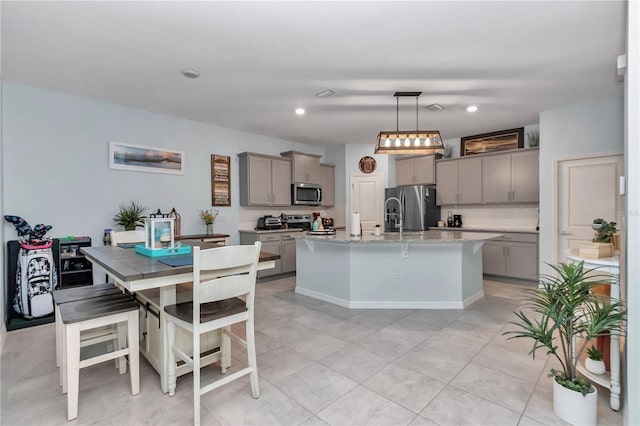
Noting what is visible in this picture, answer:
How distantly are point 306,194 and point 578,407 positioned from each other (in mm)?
5143

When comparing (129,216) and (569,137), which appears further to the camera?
(569,137)

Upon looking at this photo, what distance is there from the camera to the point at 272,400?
2.01 m

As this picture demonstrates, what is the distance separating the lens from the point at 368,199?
665 cm

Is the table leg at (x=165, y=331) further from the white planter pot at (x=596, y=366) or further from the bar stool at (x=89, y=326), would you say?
the white planter pot at (x=596, y=366)

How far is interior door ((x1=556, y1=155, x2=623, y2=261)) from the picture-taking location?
408cm

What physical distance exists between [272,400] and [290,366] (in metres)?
0.44

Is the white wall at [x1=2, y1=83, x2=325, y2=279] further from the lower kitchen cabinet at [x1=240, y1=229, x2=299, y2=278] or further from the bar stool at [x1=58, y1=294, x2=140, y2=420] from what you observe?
the bar stool at [x1=58, y1=294, x2=140, y2=420]

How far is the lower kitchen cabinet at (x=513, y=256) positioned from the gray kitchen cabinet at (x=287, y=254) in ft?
11.0

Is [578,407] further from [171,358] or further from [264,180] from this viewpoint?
[264,180]

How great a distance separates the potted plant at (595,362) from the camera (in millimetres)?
2000

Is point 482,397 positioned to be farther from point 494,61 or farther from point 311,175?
point 311,175

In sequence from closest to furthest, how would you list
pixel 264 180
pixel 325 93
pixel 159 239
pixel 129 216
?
1. pixel 159 239
2. pixel 325 93
3. pixel 129 216
4. pixel 264 180

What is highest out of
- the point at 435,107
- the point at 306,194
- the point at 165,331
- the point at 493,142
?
the point at 435,107

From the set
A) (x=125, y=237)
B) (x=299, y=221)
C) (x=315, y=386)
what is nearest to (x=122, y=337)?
(x=125, y=237)
